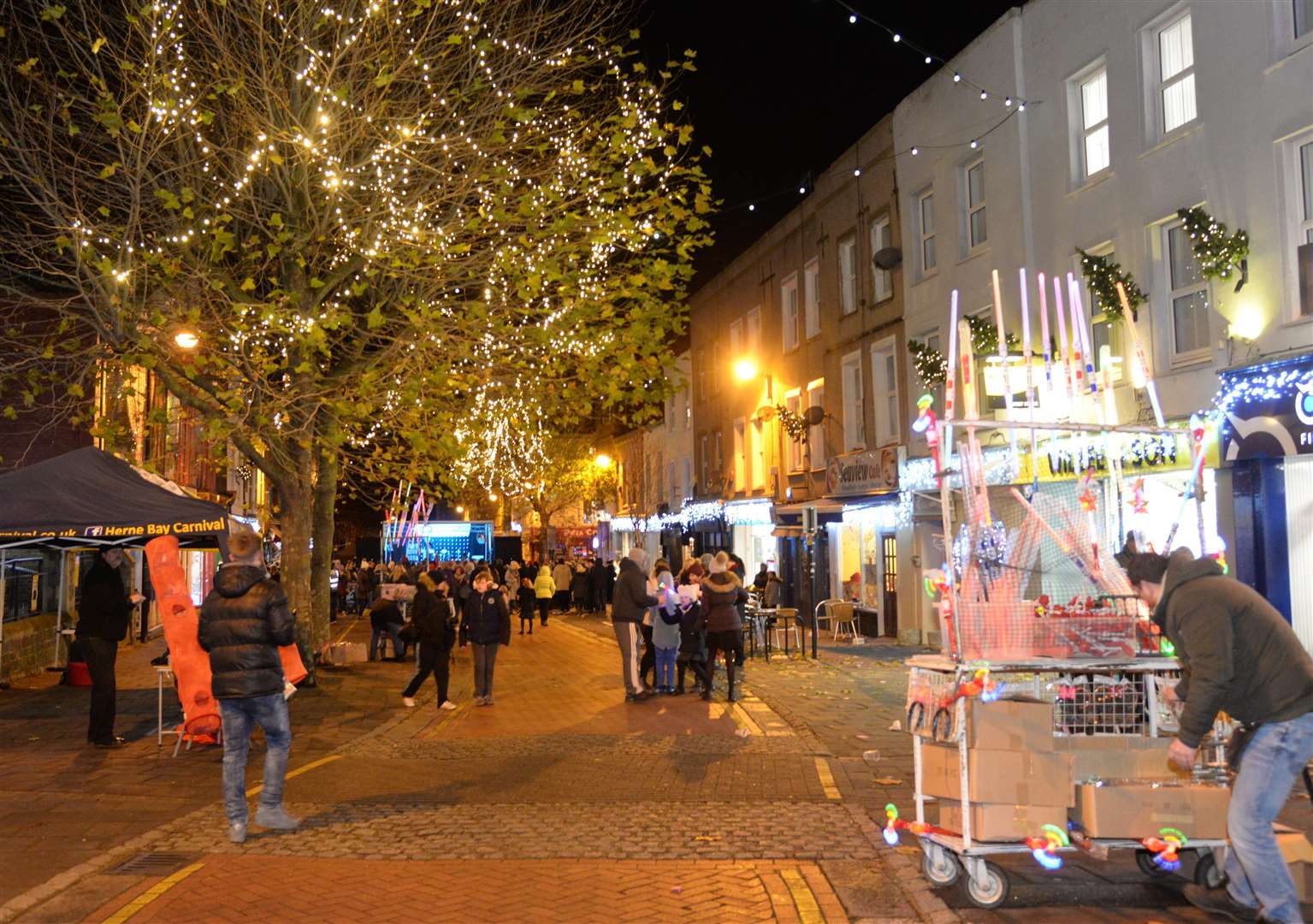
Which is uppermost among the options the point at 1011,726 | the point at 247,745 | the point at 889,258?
the point at 889,258

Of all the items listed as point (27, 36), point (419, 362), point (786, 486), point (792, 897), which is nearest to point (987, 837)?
point (792, 897)

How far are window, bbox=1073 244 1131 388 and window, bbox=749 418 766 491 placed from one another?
1508cm

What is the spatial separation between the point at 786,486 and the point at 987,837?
23.9 m

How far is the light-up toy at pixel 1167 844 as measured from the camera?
5.82 meters

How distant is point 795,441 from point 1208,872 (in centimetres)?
2330

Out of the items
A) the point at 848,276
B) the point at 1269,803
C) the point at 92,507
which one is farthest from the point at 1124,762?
the point at 848,276

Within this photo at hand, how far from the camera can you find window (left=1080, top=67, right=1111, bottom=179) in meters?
16.6

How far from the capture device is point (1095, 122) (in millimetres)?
16906

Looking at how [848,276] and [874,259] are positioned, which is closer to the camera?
[874,259]

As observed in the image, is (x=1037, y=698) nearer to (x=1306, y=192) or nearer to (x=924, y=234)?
(x=1306, y=192)

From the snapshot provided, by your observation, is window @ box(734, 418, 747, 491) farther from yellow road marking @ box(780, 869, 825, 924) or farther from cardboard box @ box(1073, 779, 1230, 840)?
cardboard box @ box(1073, 779, 1230, 840)

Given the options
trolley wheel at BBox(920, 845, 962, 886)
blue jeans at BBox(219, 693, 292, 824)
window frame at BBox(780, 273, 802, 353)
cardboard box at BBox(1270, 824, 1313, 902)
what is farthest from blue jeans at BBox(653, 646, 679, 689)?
window frame at BBox(780, 273, 802, 353)

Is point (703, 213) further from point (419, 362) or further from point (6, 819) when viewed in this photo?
point (6, 819)

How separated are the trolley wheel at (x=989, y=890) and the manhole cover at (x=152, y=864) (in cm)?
438
